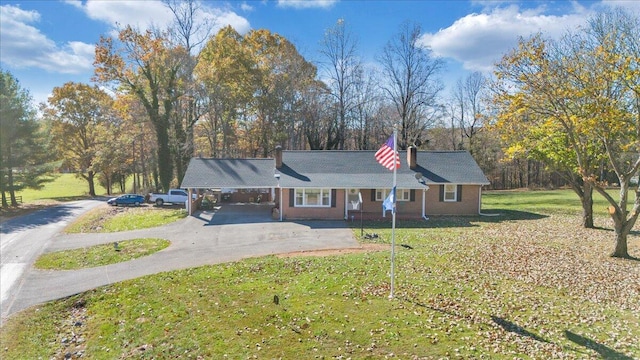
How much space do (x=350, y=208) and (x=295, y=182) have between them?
4059 mm

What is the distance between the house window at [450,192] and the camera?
26.8 meters

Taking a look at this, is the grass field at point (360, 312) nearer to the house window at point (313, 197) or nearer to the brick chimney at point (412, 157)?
the house window at point (313, 197)

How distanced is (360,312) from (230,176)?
774 inches

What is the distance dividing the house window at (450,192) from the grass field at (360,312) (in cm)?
1097

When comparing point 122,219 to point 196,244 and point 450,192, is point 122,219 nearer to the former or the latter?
point 196,244

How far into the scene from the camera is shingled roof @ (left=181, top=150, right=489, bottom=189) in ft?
84.8

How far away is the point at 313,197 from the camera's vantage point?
25312 millimetres

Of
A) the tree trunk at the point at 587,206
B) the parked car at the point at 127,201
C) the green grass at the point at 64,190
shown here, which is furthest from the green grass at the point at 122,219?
the tree trunk at the point at 587,206

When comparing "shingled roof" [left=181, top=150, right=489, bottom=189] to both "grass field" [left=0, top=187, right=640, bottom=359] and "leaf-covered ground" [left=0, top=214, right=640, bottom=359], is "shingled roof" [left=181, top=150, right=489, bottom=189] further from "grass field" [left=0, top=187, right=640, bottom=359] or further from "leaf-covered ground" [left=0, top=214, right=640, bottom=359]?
"leaf-covered ground" [left=0, top=214, right=640, bottom=359]

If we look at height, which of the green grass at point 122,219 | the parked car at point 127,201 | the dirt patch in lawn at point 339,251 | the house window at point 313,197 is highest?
the house window at point 313,197

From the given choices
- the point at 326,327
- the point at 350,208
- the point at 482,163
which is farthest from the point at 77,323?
the point at 482,163

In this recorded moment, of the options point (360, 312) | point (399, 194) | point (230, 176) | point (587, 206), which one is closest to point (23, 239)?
point (230, 176)

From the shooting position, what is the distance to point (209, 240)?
1934 centimetres

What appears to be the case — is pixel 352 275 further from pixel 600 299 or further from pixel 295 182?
pixel 295 182
